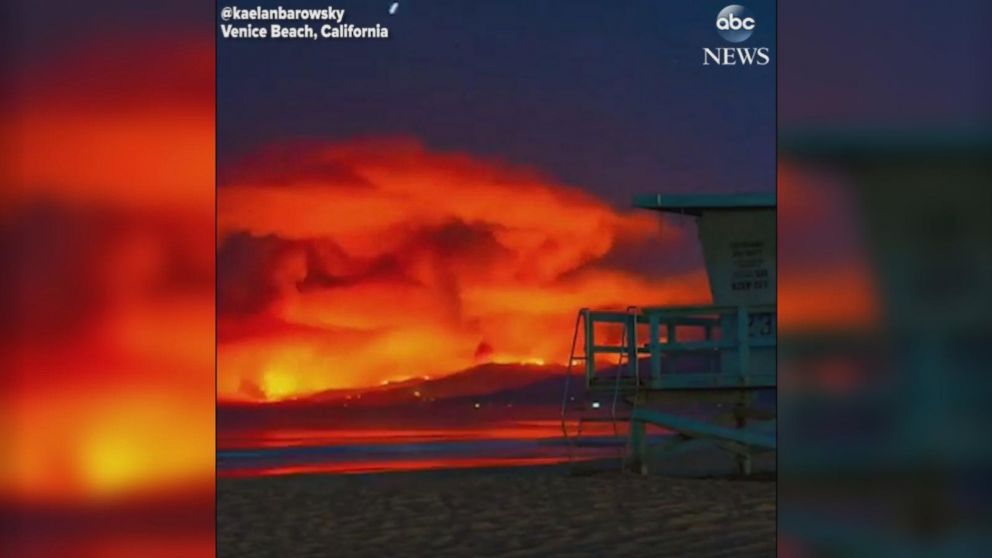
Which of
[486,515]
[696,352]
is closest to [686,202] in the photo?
[696,352]

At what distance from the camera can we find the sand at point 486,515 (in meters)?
3.45

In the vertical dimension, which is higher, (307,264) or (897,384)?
(307,264)

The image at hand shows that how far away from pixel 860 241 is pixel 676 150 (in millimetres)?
625

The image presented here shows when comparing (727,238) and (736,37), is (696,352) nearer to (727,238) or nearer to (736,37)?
(727,238)

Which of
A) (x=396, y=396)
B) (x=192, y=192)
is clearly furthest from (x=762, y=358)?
(x=192, y=192)

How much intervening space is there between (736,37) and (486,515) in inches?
53.8

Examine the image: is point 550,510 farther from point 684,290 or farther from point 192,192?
point 192,192

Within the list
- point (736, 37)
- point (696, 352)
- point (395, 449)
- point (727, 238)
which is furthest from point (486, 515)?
point (736, 37)

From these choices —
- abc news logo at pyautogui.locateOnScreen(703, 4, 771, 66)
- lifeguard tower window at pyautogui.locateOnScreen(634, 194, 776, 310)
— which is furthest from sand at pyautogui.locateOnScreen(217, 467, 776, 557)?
abc news logo at pyautogui.locateOnScreen(703, 4, 771, 66)

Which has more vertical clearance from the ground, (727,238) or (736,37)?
(736,37)

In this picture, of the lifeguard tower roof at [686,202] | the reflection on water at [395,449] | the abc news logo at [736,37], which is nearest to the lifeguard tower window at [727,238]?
the lifeguard tower roof at [686,202]

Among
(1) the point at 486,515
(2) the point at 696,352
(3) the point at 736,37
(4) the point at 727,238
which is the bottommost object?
(1) the point at 486,515

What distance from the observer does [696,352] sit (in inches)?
136

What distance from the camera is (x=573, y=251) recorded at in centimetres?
342
